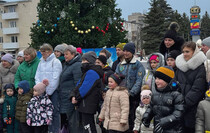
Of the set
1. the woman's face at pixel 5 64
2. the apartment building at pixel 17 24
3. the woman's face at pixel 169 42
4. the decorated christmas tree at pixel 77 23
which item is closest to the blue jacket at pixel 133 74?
the woman's face at pixel 169 42

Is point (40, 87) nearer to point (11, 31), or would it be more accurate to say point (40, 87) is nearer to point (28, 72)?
point (28, 72)

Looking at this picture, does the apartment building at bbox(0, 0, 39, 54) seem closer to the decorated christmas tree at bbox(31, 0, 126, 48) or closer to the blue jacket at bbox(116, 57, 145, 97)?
the decorated christmas tree at bbox(31, 0, 126, 48)

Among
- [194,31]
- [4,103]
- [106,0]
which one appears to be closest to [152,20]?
[194,31]

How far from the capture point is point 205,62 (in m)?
3.97

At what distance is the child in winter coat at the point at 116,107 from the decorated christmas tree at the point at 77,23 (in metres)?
11.0

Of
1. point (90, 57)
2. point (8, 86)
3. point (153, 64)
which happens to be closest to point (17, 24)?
point (8, 86)

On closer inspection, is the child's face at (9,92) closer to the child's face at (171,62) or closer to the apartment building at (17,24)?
the child's face at (171,62)

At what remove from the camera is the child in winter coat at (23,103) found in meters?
5.56

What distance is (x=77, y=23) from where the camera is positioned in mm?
15531

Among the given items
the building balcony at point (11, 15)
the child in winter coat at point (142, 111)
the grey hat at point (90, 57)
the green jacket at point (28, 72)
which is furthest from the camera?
the building balcony at point (11, 15)

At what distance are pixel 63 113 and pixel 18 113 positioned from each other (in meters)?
1.11

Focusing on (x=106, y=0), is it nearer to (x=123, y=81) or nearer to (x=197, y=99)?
(x=123, y=81)

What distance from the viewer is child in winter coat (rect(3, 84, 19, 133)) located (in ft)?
19.8

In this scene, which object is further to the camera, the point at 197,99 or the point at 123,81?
the point at 123,81
